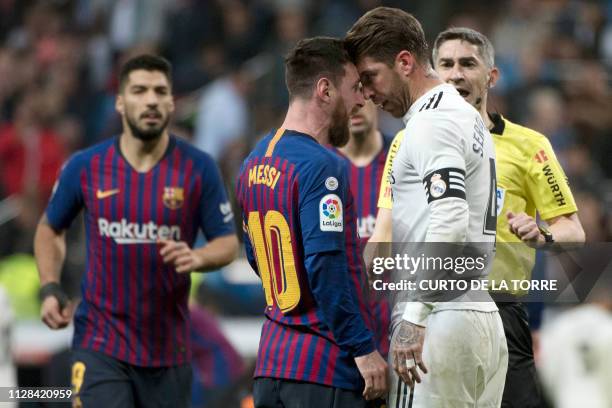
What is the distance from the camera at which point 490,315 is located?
4941 millimetres

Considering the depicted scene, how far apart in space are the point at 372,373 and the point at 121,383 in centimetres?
210

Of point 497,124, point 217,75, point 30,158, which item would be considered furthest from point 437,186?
point 217,75

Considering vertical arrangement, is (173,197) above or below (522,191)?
above

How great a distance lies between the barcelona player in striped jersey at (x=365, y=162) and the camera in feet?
22.2

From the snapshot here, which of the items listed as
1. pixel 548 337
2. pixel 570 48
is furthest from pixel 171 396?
pixel 570 48

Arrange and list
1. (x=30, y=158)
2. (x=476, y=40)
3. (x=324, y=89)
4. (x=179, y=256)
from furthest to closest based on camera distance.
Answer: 1. (x=30, y=158)
2. (x=179, y=256)
3. (x=476, y=40)
4. (x=324, y=89)

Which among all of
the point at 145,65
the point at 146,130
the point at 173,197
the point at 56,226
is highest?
the point at 145,65

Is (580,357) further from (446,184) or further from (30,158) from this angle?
(30,158)

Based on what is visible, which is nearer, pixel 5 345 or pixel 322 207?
pixel 322 207

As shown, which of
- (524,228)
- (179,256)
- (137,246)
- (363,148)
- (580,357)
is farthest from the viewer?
(580,357)

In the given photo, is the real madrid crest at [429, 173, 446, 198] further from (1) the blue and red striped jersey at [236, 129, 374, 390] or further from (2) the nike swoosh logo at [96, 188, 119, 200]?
(2) the nike swoosh logo at [96, 188, 119, 200]

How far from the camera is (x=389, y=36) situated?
16.0 ft

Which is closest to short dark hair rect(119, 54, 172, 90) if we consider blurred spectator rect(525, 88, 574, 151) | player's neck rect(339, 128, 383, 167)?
player's neck rect(339, 128, 383, 167)

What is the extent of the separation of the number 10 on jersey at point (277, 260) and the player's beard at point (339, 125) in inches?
18.6
